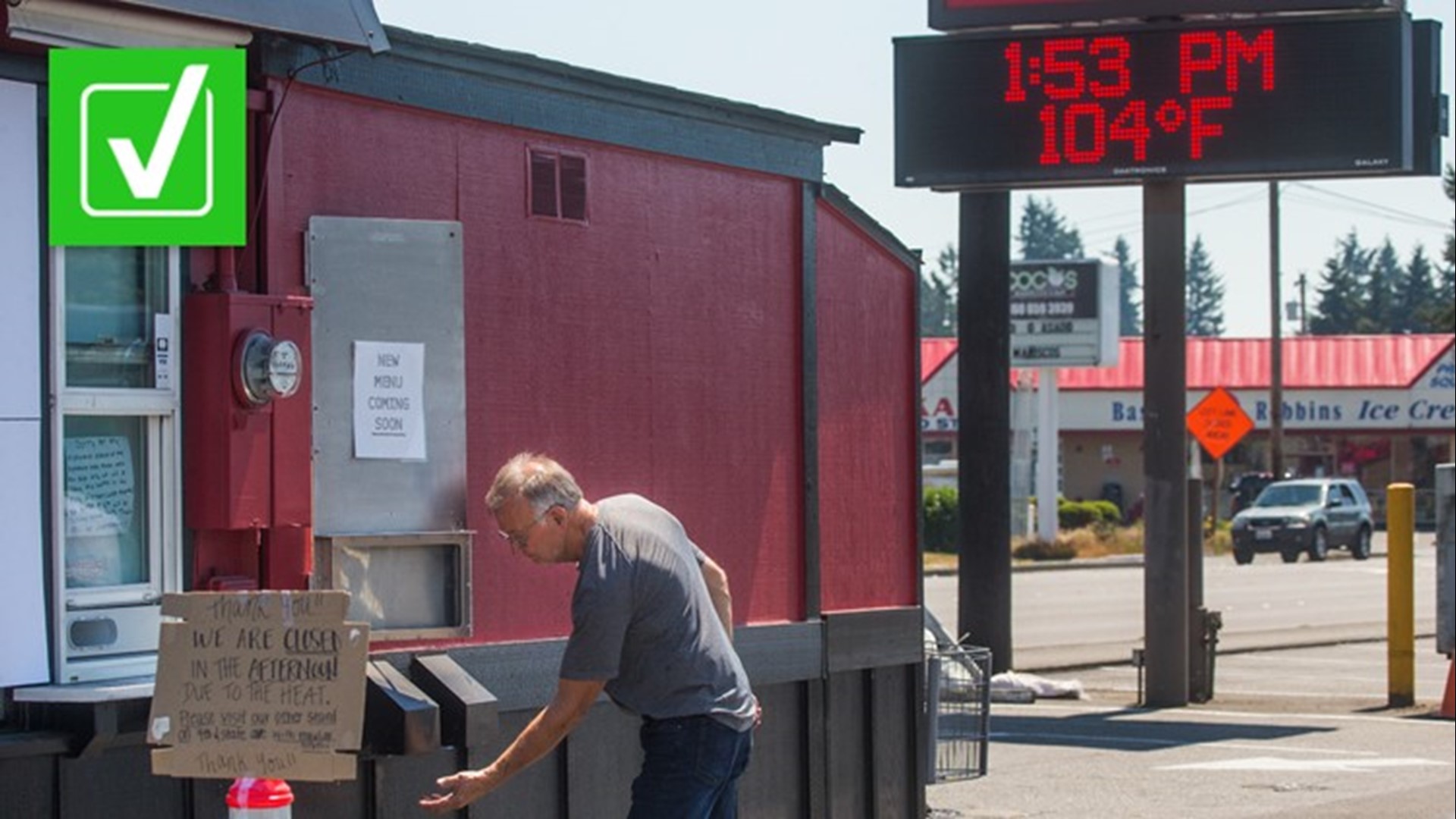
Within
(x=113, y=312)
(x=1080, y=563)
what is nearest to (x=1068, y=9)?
(x=113, y=312)

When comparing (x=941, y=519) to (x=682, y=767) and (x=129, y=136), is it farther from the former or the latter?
(x=129, y=136)

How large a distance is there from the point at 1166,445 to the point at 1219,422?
22.3 m

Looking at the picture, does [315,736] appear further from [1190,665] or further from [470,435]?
[1190,665]

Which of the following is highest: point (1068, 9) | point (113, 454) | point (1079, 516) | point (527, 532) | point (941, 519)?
point (1068, 9)

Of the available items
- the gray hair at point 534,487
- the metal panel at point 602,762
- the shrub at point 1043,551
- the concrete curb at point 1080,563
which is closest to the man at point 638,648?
the gray hair at point 534,487

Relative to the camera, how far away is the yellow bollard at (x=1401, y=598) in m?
18.6

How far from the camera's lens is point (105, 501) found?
24.3ft

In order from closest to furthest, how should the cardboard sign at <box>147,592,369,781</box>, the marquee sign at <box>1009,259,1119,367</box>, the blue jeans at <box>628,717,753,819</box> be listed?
1. the cardboard sign at <box>147,592,369,781</box>
2. the blue jeans at <box>628,717,753,819</box>
3. the marquee sign at <box>1009,259,1119,367</box>

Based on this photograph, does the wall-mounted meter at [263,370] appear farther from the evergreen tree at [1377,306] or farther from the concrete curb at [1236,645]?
the evergreen tree at [1377,306]

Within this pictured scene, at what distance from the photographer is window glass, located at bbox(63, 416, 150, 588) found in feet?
23.9

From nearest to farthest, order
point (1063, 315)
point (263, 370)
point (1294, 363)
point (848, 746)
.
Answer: point (263, 370), point (848, 746), point (1063, 315), point (1294, 363)

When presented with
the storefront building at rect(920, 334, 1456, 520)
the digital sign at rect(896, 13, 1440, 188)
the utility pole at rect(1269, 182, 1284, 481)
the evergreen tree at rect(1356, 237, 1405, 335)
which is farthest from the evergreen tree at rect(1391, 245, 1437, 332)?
the digital sign at rect(896, 13, 1440, 188)

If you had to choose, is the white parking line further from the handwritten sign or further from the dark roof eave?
the handwritten sign

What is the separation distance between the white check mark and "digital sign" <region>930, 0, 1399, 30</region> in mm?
10095
